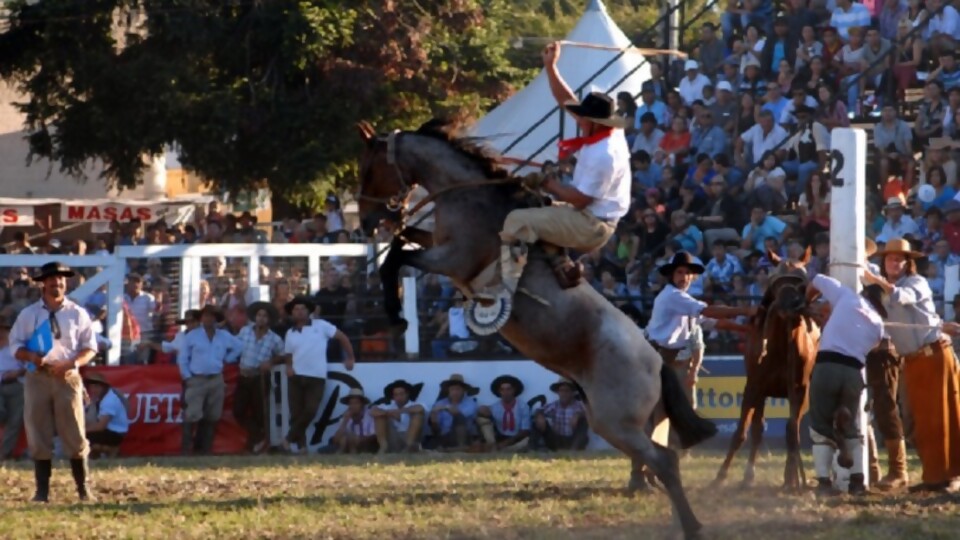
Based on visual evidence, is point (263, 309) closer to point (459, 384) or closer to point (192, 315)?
point (192, 315)

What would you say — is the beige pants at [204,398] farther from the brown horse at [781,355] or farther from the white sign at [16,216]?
the white sign at [16,216]

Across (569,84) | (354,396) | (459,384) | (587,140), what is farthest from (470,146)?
(569,84)

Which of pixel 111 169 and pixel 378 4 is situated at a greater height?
pixel 378 4

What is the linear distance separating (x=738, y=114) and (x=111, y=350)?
330 inches

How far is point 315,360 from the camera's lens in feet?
66.3

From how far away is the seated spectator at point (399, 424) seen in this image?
1989 centimetres

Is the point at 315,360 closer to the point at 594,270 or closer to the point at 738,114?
the point at 594,270

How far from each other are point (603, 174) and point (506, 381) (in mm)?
8796

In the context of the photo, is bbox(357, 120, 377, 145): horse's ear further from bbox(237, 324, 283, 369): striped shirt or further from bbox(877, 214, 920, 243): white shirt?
bbox(877, 214, 920, 243): white shirt

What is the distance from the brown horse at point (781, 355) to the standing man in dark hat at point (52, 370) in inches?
203

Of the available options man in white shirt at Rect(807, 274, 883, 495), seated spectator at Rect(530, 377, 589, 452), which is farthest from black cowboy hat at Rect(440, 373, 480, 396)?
man in white shirt at Rect(807, 274, 883, 495)

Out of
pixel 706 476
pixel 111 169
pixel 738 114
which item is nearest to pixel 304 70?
pixel 111 169

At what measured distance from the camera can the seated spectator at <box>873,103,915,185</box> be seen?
21766 millimetres

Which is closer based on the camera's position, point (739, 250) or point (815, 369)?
point (815, 369)
